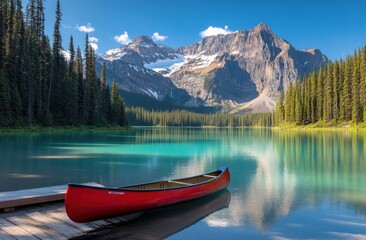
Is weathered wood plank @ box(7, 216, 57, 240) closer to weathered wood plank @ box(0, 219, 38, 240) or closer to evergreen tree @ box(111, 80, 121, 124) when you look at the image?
weathered wood plank @ box(0, 219, 38, 240)

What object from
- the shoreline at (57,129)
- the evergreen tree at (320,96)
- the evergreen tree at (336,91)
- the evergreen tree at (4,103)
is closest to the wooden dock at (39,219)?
the shoreline at (57,129)

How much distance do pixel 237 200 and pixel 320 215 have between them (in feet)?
14.1

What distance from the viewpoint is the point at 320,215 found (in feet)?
47.9

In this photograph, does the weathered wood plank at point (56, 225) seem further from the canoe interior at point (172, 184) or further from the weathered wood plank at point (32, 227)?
the canoe interior at point (172, 184)

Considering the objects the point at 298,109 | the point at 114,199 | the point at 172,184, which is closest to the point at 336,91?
the point at 298,109

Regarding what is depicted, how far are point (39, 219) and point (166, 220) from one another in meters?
5.10

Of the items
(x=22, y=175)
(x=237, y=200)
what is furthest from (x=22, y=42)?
(x=237, y=200)

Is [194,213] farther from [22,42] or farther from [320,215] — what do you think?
[22,42]

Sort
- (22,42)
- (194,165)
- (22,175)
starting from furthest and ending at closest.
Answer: (22,42), (194,165), (22,175)

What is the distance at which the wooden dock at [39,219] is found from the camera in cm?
1048

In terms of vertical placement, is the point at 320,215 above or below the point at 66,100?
below

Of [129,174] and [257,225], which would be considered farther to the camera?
[129,174]

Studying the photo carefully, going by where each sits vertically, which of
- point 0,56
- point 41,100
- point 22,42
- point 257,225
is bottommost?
point 257,225

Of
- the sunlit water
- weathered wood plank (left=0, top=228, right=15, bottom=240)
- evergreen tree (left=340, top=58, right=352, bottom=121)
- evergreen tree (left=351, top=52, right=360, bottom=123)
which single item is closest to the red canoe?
the sunlit water
